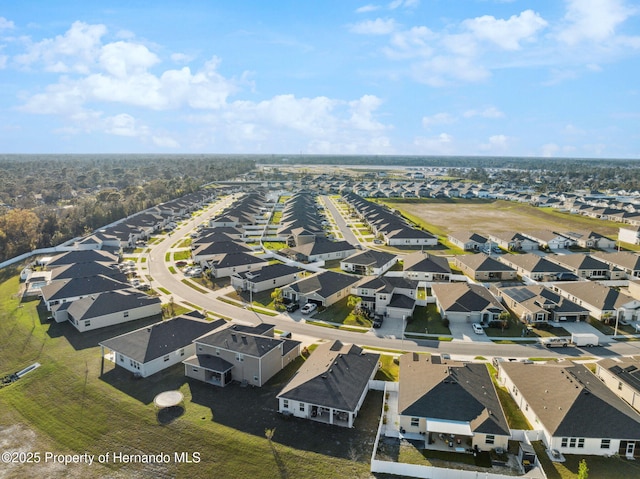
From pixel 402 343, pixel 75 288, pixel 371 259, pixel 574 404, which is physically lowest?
pixel 402 343

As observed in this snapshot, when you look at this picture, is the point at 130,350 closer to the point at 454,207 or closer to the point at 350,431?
the point at 350,431

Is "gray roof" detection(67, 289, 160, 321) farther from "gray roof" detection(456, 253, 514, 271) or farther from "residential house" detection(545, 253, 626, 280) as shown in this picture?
"residential house" detection(545, 253, 626, 280)

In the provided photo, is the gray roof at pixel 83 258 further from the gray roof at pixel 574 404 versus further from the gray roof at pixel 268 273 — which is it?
the gray roof at pixel 574 404

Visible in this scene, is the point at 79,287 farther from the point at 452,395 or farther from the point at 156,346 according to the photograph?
the point at 452,395

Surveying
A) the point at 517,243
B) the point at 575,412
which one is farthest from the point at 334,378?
the point at 517,243

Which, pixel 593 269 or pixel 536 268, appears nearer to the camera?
pixel 536 268

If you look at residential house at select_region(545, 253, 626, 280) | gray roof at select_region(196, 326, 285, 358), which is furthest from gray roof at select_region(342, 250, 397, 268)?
gray roof at select_region(196, 326, 285, 358)

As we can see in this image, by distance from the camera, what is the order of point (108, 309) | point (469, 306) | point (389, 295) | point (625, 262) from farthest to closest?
point (625, 262), point (389, 295), point (469, 306), point (108, 309)

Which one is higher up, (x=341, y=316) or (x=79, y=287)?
(x=79, y=287)
